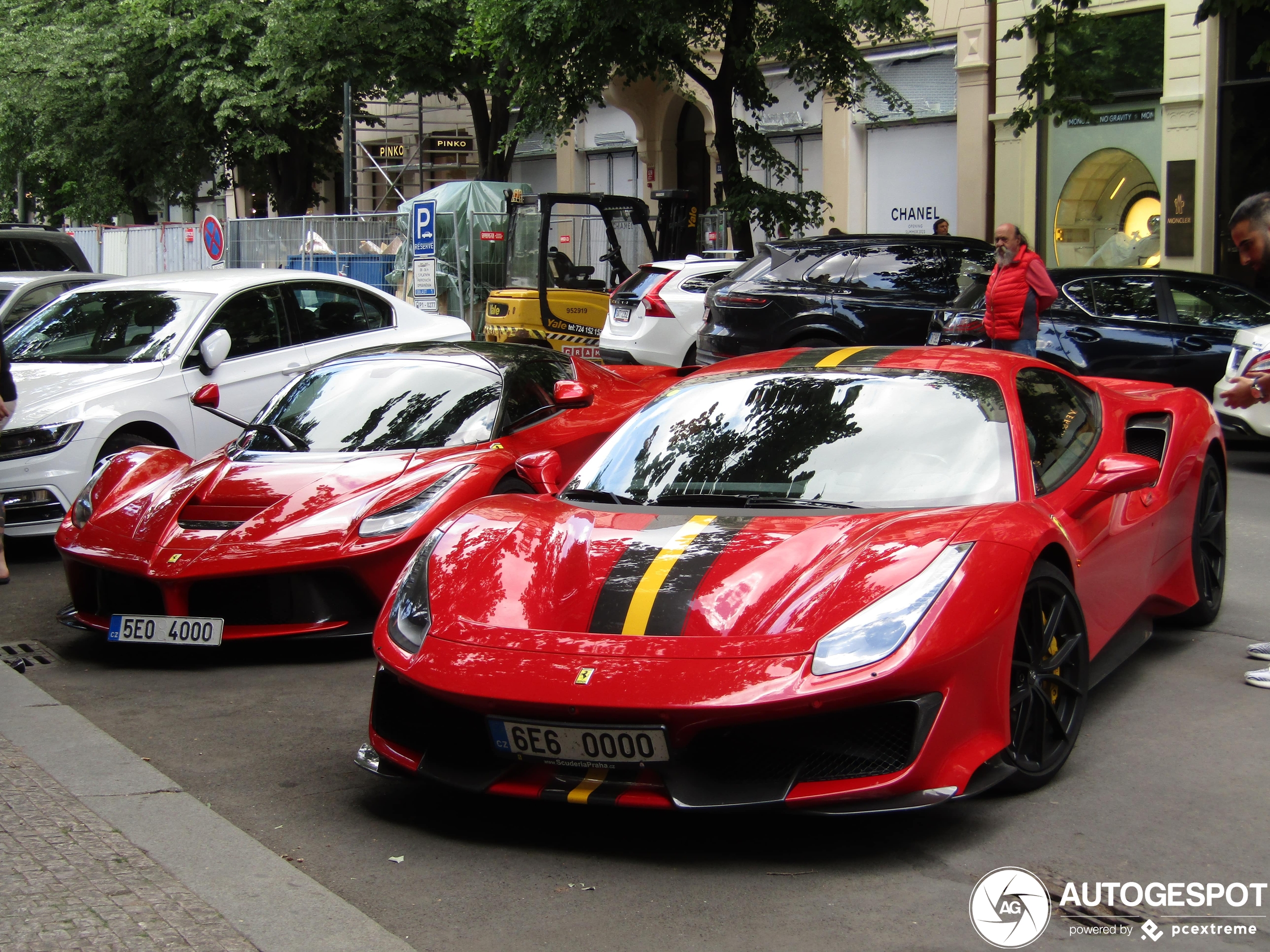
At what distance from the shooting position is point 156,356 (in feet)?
31.2

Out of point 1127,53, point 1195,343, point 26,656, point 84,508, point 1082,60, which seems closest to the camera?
point 26,656

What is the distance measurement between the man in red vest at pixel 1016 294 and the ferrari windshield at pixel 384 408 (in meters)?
5.54

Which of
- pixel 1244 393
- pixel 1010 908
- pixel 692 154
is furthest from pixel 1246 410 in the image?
pixel 692 154

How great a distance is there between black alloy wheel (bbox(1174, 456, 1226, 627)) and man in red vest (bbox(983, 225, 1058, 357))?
16.8ft

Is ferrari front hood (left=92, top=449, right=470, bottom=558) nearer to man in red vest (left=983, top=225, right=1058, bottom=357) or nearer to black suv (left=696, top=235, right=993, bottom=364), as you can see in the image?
man in red vest (left=983, top=225, right=1058, bottom=357)

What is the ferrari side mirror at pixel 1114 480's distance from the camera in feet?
15.2

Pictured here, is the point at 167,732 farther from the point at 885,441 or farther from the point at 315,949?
the point at 885,441

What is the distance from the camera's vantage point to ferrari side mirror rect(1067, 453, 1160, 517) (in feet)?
15.2

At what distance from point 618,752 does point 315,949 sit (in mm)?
885

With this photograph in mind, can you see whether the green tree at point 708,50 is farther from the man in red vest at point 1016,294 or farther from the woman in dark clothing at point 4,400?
the woman in dark clothing at point 4,400

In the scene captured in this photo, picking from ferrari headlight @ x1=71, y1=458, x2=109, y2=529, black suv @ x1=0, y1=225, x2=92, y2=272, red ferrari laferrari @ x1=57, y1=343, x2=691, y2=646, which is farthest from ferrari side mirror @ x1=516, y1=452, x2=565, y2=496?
black suv @ x1=0, y1=225, x2=92, y2=272

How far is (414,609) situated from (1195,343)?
9.61 m

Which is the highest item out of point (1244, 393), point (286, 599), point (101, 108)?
point (101, 108)

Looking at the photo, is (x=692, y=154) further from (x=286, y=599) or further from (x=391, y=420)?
(x=286, y=599)
